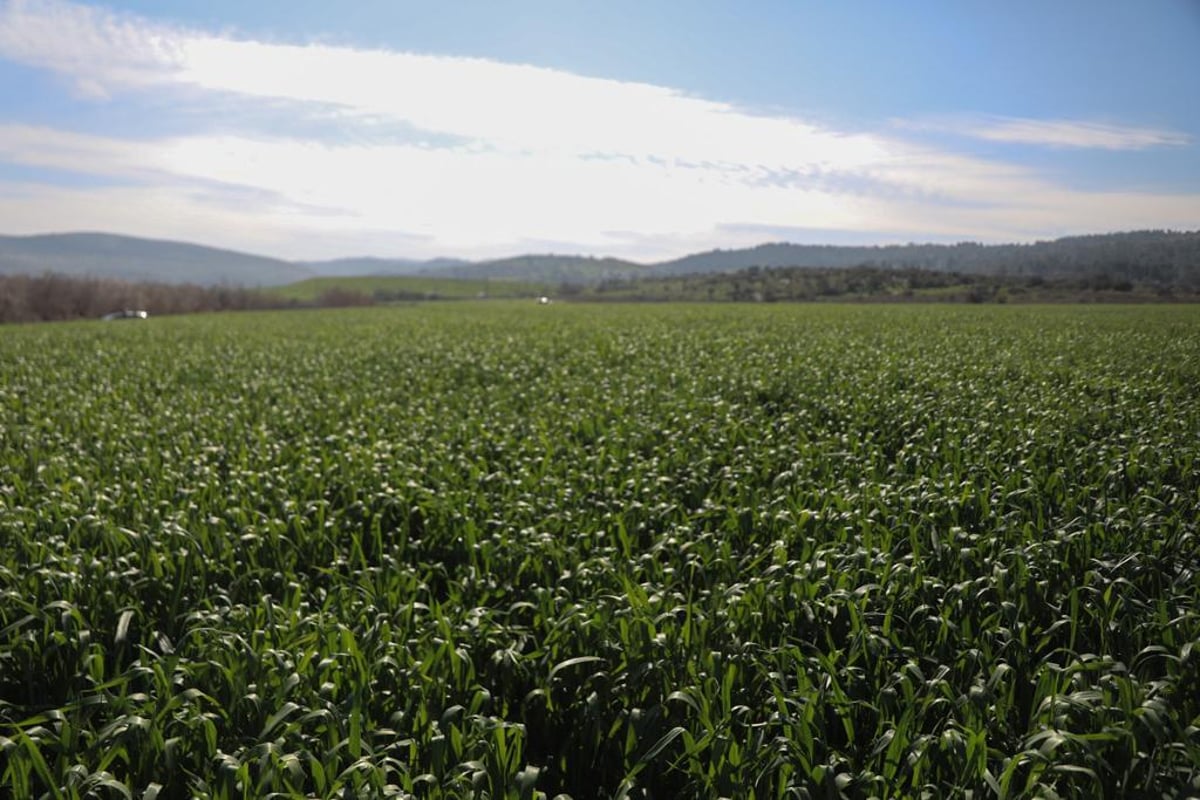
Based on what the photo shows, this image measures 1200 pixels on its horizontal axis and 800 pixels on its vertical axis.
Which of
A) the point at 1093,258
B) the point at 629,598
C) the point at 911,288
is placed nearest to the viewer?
the point at 629,598

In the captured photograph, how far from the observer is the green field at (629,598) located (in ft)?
14.5

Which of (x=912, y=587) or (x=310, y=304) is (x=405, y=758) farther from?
(x=310, y=304)

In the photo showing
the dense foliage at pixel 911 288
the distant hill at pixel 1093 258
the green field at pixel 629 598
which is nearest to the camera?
the green field at pixel 629 598

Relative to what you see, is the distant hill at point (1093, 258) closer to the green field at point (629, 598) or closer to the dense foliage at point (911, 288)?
the dense foliage at point (911, 288)

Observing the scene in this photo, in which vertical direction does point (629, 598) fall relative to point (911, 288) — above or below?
below

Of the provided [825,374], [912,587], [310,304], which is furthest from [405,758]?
[310,304]

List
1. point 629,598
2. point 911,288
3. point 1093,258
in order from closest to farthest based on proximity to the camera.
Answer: point 629,598 < point 1093,258 < point 911,288

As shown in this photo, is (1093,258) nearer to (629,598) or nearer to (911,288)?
(629,598)

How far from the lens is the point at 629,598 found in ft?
20.5

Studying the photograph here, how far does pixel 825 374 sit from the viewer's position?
18.1 metres

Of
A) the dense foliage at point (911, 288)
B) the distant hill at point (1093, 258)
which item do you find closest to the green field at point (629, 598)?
the dense foliage at point (911, 288)

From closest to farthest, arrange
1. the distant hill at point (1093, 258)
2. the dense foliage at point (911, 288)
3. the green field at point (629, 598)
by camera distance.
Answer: the green field at point (629, 598)
the distant hill at point (1093, 258)
the dense foliage at point (911, 288)

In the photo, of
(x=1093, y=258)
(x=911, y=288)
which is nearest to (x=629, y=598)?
(x=1093, y=258)

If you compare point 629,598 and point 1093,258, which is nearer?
point 629,598
